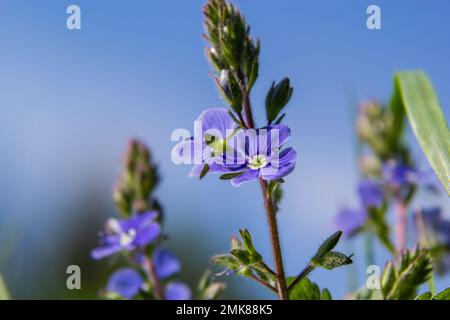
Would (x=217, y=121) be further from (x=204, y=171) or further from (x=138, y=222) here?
(x=138, y=222)

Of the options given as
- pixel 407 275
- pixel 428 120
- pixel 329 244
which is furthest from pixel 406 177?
pixel 329 244

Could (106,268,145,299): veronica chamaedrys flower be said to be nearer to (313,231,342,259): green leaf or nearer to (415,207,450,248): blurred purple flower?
(313,231,342,259): green leaf

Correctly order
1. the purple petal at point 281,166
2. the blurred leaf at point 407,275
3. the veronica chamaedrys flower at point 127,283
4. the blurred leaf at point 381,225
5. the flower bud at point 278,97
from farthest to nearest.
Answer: the blurred leaf at point 381,225 → the veronica chamaedrys flower at point 127,283 → the blurred leaf at point 407,275 → the flower bud at point 278,97 → the purple petal at point 281,166

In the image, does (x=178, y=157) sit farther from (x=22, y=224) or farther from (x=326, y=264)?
(x=22, y=224)

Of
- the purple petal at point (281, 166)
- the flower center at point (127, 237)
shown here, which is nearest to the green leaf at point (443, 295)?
the purple petal at point (281, 166)

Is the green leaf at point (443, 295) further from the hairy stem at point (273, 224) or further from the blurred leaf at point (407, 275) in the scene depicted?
the hairy stem at point (273, 224)
